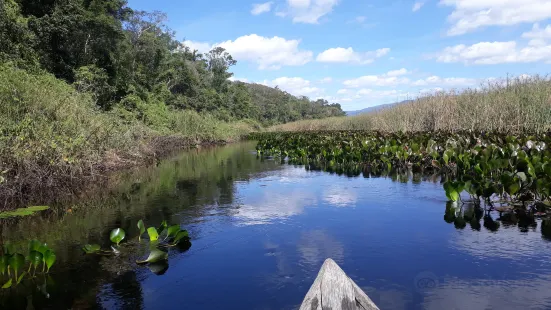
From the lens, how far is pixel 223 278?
3.41m

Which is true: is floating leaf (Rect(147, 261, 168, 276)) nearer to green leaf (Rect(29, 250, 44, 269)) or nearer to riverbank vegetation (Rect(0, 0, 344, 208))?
green leaf (Rect(29, 250, 44, 269))

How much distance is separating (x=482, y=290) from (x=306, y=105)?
68302 millimetres

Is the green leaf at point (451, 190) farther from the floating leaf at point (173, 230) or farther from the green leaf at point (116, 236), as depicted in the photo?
the green leaf at point (116, 236)

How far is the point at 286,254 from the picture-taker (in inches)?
156

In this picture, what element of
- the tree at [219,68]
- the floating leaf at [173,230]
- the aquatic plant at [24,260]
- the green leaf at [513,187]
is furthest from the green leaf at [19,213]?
the tree at [219,68]

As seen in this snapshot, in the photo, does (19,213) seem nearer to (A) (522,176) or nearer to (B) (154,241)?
(B) (154,241)

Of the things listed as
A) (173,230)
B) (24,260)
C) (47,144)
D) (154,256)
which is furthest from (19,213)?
(154,256)

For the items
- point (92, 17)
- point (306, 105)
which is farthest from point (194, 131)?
point (306, 105)

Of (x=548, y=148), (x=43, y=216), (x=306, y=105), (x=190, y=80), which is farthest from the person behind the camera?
(x=306, y=105)

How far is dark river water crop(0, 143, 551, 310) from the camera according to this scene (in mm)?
3020

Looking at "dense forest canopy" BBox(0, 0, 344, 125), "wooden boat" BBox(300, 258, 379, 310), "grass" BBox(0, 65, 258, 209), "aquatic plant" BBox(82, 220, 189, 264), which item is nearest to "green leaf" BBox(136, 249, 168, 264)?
"aquatic plant" BBox(82, 220, 189, 264)

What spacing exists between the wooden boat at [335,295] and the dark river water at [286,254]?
4.80 ft

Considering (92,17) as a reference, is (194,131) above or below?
below

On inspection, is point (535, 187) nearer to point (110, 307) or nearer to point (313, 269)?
point (313, 269)
